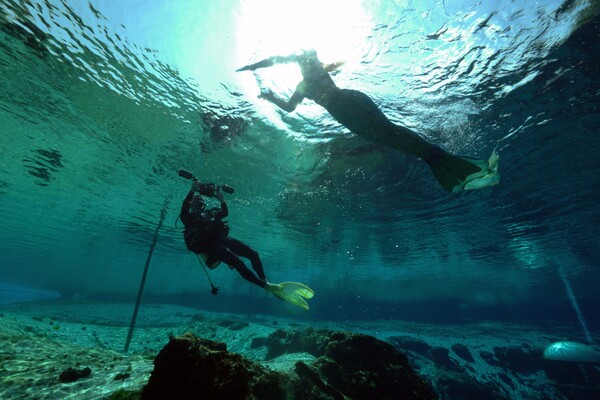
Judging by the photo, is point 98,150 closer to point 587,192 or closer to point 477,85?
point 477,85

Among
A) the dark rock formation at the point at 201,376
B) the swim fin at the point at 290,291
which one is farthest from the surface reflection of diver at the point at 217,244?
the dark rock formation at the point at 201,376

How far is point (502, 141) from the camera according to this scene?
10672mm

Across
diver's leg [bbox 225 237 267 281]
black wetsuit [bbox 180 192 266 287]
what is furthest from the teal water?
diver's leg [bbox 225 237 267 281]

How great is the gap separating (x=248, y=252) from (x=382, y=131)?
4.22 meters

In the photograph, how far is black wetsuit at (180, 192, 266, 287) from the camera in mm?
6129

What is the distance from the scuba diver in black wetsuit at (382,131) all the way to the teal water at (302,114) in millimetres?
2250

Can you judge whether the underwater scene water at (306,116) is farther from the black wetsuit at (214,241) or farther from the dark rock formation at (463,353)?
the black wetsuit at (214,241)

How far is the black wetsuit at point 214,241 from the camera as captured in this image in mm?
6129

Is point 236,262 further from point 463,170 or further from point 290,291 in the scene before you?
point 463,170

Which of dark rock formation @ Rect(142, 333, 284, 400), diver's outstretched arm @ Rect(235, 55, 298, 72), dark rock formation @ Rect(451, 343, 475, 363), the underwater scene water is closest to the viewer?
dark rock formation @ Rect(142, 333, 284, 400)

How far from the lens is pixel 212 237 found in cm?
628

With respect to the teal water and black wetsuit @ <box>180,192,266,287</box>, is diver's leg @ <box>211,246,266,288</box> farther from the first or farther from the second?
the teal water

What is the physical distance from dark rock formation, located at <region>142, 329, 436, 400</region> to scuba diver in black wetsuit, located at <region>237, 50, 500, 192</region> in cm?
362

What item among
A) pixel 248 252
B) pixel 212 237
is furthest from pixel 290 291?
pixel 212 237
